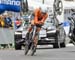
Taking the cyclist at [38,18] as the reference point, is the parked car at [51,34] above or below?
below

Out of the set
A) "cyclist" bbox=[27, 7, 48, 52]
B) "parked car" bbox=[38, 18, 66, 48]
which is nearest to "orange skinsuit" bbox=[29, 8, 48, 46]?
"cyclist" bbox=[27, 7, 48, 52]

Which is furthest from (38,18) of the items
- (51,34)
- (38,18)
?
(51,34)

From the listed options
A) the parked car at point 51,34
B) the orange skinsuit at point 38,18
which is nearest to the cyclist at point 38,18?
the orange skinsuit at point 38,18

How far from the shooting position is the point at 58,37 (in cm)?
2156

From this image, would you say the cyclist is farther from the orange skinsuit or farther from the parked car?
the parked car

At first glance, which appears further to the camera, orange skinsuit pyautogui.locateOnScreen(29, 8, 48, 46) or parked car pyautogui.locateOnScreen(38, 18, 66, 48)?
parked car pyautogui.locateOnScreen(38, 18, 66, 48)

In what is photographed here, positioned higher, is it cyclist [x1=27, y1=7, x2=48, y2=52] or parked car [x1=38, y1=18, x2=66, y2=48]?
cyclist [x1=27, y1=7, x2=48, y2=52]

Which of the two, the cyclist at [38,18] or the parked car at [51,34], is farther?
the parked car at [51,34]

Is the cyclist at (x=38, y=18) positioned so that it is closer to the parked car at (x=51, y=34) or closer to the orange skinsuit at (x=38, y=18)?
the orange skinsuit at (x=38, y=18)

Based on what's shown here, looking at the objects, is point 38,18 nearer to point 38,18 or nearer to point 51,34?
point 38,18

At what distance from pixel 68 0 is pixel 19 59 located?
42.3 m

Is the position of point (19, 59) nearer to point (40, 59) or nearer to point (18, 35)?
point (40, 59)

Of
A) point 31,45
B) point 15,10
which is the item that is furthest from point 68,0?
point 31,45

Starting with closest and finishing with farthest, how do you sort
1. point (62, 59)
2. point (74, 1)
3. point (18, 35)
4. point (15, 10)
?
1. point (62, 59)
2. point (18, 35)
3. point (15, 10)
4. point (74, 1)
